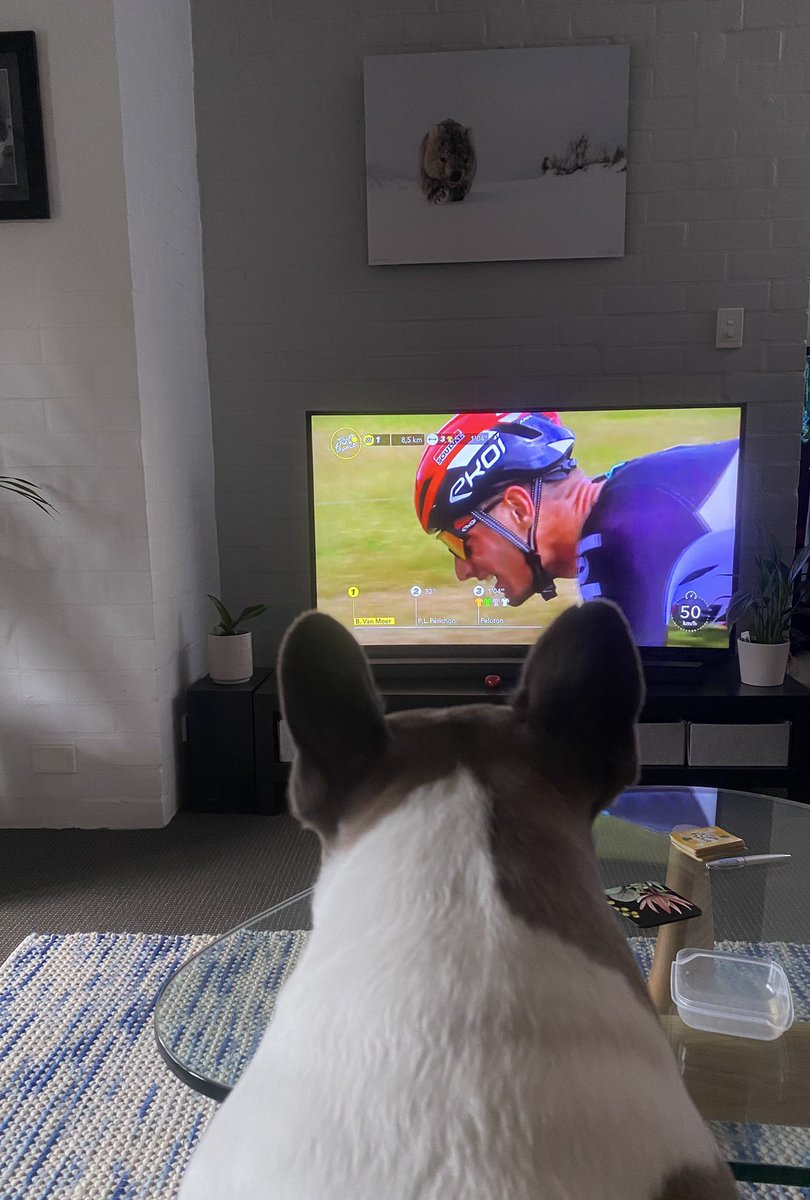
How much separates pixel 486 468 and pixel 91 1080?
201cm

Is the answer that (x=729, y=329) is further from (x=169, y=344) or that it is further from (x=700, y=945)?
(x=700, y=945)

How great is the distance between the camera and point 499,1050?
19.6 inches

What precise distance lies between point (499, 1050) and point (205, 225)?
3.20 m

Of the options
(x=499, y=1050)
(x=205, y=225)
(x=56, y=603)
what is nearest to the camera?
(x=499, y=1050)

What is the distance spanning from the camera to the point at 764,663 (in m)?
2.81

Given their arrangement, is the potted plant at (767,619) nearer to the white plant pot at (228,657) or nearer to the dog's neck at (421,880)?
the white plant pot at (228,657)

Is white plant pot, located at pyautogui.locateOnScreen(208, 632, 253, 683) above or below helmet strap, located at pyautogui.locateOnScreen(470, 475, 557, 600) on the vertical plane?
below

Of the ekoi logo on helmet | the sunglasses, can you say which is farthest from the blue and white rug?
the ekoi logo on helmet

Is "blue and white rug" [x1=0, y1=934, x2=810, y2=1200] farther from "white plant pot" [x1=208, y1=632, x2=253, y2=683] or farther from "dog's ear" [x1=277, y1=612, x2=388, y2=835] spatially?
"dog's ear" [x1=277, y1=612, x2=388, y2=835]

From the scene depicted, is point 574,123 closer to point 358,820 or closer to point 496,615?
point 496,615

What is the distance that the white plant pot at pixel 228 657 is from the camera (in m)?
2.94

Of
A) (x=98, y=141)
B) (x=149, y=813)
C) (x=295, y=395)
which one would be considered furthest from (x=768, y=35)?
(x=149, y=813)

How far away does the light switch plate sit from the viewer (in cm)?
305

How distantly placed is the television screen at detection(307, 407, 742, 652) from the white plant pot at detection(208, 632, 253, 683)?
0.32m
